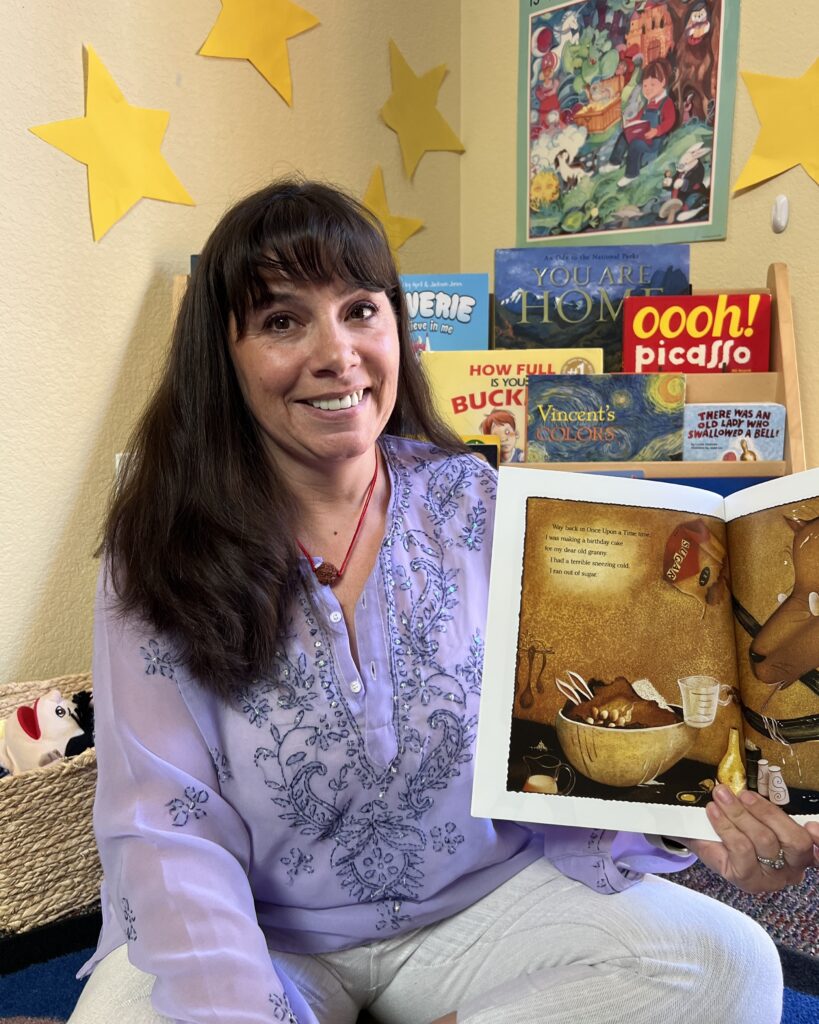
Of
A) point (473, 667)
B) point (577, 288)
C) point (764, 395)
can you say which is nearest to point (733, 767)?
point (473, 667)

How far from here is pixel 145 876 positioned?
799mm

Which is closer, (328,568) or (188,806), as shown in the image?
(188,806)

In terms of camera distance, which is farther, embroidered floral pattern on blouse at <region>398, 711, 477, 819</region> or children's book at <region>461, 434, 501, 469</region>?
children's book at <region>461, 434, 501, 469</region>

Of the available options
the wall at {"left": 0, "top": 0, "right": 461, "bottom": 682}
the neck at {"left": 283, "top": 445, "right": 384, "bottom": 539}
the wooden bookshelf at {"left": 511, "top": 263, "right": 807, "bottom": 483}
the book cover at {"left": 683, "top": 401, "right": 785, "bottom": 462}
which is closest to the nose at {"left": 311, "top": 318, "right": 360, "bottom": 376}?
the neck at {"left": 283, "top": 445, "right": 384, "bottom": 539}

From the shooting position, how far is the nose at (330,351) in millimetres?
882

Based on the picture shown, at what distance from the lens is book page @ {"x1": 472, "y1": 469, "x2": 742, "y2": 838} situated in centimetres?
77

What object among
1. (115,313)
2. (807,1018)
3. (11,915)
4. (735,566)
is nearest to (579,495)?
(735,566)

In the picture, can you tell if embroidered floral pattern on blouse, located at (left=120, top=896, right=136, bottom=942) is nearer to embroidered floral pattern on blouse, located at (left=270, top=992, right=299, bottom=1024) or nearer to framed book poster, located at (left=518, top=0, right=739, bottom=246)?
embroidered floral pattern on blouse, located at (left=270, top=992, right=299, bottom=1024)

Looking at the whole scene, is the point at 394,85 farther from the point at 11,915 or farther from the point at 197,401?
the point at 11,915

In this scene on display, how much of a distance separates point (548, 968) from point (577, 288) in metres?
1.10

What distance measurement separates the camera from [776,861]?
2.43 feet

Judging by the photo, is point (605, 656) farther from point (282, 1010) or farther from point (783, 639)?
point (282, 1010)

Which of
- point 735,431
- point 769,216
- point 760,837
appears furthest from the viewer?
point 769,216

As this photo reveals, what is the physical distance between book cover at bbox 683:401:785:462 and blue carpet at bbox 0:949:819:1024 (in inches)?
29.7
